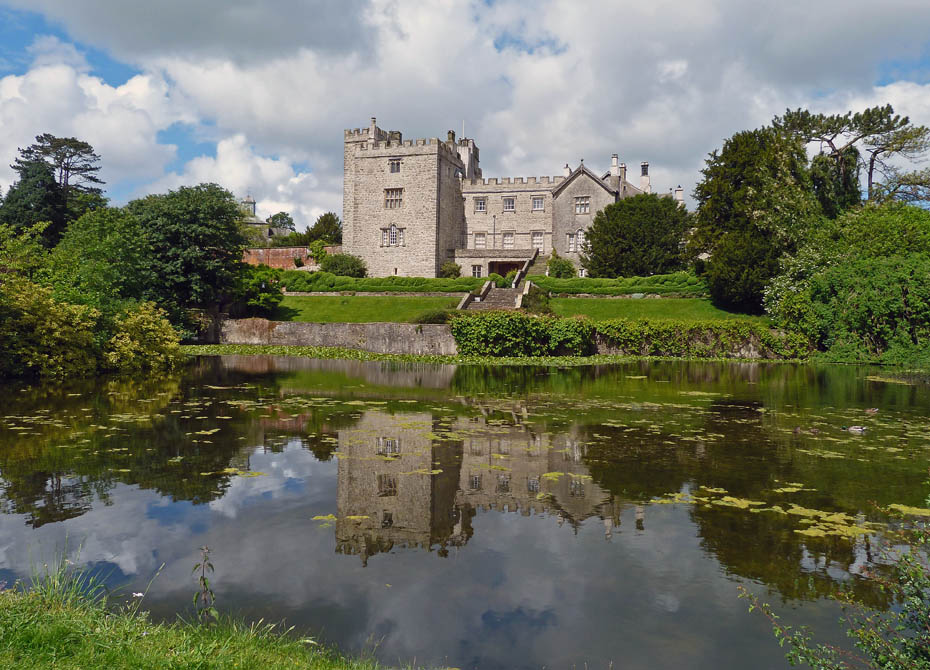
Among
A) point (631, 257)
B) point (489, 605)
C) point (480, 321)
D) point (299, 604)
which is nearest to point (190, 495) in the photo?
point (299, 604)

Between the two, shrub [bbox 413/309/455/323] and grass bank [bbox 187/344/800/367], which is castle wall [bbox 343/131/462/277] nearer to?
shrub [bbox 413/309/455/323]

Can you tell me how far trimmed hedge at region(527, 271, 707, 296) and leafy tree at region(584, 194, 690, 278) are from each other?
118 inches

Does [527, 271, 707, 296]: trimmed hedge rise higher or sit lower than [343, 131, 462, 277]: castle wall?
lower

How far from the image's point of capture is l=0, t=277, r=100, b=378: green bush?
1973 cm

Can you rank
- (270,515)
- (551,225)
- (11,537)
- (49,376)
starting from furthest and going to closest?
(551,225) < (49,376) < (270,515) < (11,537)

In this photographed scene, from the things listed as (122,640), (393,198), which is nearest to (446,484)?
(122,640)

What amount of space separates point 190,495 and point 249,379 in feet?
43.6

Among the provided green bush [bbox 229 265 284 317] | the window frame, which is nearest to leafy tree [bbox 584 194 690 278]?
the window frame

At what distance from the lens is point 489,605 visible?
211 inches

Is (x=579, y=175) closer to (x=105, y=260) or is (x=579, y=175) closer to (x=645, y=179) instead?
(x=645, y=179)

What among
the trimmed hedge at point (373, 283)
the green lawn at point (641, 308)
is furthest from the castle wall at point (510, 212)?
the green lawn at point (641, 308)

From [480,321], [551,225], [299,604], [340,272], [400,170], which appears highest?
[400,170]

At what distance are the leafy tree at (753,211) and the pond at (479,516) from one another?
2418 centimetres

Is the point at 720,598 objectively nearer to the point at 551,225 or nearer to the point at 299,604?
the point at 299,604
